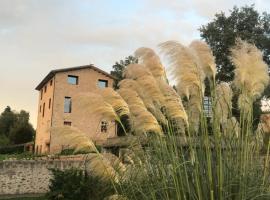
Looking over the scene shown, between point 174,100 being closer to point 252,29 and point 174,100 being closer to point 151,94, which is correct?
point 151,94

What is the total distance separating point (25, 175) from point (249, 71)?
13077 mm

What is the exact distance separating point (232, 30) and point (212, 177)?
2432 cm

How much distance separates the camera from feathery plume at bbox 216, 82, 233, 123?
415 centimetres

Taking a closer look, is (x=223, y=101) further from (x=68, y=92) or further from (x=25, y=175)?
(x=68, y=92)

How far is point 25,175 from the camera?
15.5 m

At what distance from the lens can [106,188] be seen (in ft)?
14.7

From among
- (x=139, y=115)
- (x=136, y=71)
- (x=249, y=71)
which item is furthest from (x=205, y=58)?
(x=139, y=115)

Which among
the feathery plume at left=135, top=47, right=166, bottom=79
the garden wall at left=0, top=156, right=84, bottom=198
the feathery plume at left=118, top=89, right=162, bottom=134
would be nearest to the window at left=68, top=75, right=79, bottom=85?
the garden wall at left=0, top=156, right=84, bottom=198

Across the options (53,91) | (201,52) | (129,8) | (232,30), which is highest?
(232,30)

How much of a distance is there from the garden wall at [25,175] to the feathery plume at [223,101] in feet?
36.7

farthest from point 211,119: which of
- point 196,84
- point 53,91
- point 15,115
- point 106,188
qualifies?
point 15,115

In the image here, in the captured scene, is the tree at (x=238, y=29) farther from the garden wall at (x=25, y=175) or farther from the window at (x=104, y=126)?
the window at (x=104, y=126)

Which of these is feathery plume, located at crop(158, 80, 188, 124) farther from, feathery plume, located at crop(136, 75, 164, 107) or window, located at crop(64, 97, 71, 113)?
window, located at crop(64, 97, 71, 113)

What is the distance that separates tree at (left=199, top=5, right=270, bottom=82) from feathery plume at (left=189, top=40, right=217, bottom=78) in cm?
2229
